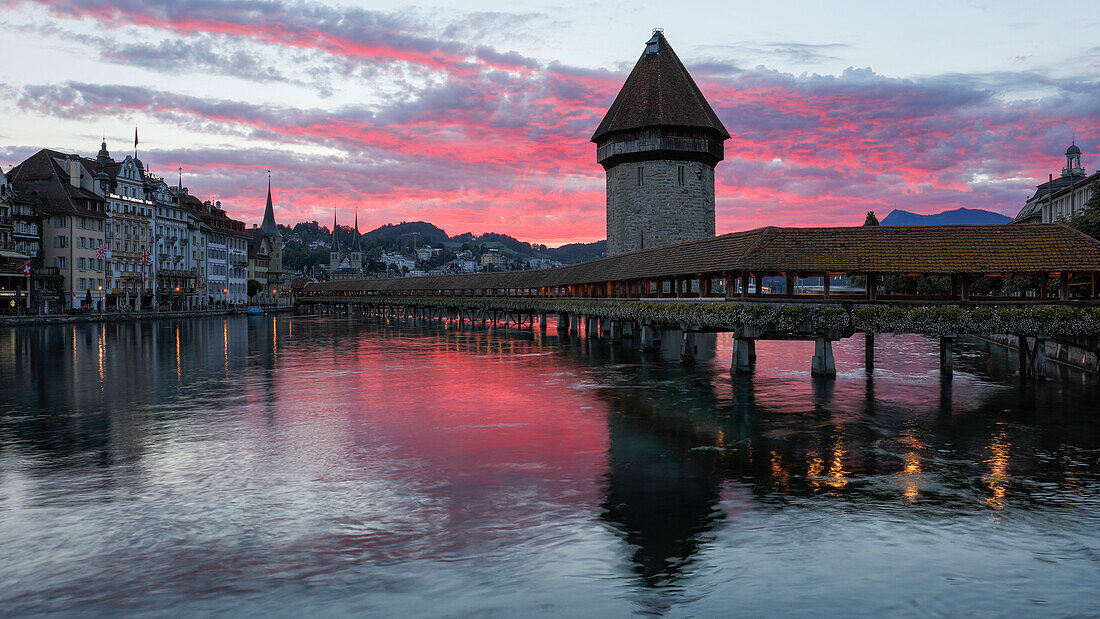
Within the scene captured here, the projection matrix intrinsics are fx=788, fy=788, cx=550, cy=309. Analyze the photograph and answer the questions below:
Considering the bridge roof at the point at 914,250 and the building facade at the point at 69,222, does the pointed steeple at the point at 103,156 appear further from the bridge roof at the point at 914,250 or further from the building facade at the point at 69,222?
the bridge roof at the point at 914,250

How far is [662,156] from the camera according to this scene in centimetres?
6944

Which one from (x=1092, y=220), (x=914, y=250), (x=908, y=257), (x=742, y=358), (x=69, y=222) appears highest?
(x=69, y=222)

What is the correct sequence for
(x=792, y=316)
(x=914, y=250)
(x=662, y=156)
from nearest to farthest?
(x=792, y=316) < (x=914, y=250) < (x=662, y=156)

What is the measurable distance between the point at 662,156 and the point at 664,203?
4.12 metres

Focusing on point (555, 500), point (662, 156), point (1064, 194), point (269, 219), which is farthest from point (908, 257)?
point (269, 219)

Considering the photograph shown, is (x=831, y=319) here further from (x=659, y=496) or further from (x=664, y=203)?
(x=664, y=203)

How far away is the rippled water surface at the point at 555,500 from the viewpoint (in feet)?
33.7

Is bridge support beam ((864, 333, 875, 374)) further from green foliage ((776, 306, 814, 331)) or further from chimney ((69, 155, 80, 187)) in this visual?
chimney ((69, 155, 80, 187))

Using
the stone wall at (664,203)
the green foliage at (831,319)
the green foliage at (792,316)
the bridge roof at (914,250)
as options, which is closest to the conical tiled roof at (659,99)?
the stone wall at (664,203)

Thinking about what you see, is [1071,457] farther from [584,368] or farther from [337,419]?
[584,368]

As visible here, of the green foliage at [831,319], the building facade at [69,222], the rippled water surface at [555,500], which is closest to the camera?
the rippled water surface at [555,500]

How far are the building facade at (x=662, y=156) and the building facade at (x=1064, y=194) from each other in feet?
94.4

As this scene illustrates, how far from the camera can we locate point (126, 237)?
332 ft

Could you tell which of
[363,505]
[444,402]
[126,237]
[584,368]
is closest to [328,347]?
[584,368]
